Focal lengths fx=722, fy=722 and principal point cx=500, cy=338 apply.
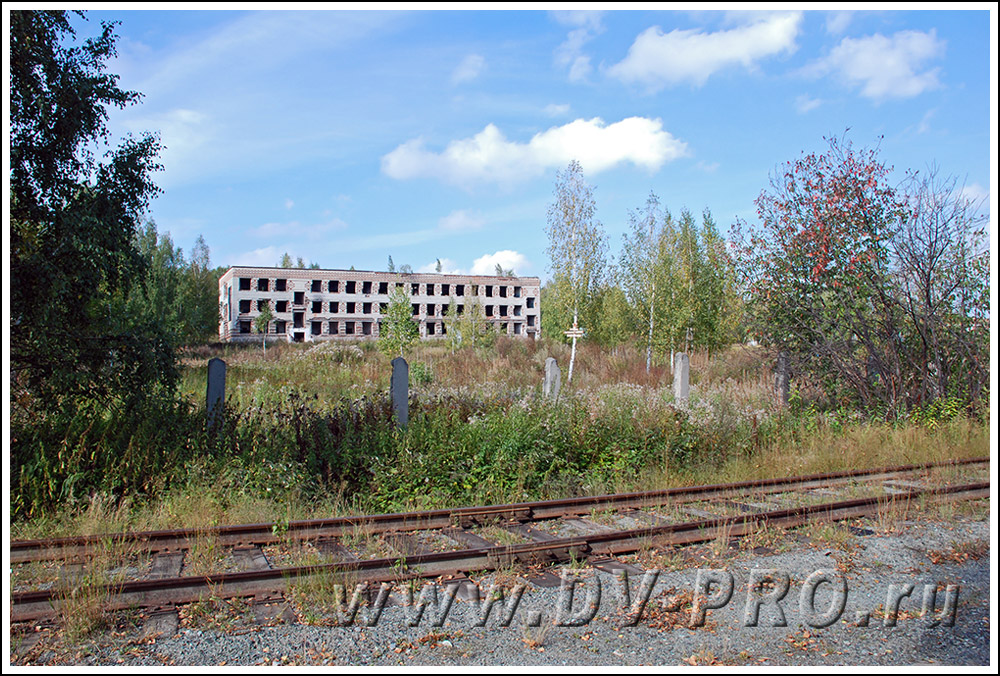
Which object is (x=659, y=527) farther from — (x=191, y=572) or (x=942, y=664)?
(x=191, y=572)

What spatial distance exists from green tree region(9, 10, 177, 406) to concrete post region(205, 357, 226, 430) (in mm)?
806

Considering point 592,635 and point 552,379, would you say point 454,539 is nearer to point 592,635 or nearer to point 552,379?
point 592,635

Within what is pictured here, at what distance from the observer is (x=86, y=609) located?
4.27 m

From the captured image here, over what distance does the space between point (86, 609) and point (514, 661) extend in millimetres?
2544

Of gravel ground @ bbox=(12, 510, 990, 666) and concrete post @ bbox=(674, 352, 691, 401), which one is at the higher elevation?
concrete post @ bbox=(674, 352, 691, 401)

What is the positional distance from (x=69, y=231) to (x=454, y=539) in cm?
497

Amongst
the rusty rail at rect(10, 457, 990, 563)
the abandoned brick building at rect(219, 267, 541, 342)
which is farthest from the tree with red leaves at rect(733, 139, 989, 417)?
the abandoned brick building at rect(219, 267, 541, 342)

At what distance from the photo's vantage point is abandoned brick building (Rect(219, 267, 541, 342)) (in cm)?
7369

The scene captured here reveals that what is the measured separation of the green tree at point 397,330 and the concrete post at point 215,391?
71.9 ft

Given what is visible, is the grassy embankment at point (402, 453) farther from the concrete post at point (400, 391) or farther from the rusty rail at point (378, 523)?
the rusty rail at point (378, 523)

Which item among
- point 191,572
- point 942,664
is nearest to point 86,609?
point 191,572

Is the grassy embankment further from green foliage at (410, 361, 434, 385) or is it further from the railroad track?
green foliage at (410, 361, 434, 385)

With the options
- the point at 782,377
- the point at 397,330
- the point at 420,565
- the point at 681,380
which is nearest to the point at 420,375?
the point at 681,380

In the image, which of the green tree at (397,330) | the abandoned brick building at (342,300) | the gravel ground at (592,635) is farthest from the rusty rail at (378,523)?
the abandoned brick building at (342,300)
